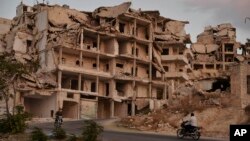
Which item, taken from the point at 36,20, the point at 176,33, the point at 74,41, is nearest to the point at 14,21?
the point at 36,20

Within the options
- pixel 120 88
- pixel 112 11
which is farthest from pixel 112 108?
pixel 112 11

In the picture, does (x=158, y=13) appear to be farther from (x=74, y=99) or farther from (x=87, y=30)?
(x=74, y=99)

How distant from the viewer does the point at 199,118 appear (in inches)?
1705

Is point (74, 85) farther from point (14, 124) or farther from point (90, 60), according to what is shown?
point (14, 124)

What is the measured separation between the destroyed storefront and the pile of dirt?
1361cm

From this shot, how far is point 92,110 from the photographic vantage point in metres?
60.4

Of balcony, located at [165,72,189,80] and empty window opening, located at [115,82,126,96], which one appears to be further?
balcony, located at [165,72,189,80]

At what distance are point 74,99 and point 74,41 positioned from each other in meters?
8.05

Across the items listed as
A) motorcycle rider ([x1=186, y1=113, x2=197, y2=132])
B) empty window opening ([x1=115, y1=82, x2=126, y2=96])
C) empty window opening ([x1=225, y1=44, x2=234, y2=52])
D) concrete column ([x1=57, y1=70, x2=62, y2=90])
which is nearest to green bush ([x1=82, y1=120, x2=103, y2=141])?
motorcycle rider ([x1=186, y1=113, x2=197, y2=132])

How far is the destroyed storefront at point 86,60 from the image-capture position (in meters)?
58.1

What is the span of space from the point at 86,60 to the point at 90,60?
0.67 meters

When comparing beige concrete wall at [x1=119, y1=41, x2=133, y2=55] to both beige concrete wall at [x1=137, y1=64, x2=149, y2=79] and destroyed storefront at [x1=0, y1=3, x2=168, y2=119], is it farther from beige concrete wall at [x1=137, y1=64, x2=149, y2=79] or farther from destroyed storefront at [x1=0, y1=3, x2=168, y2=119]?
beige concrete wall at [x1=137, y1=64, x2=149, y2=79]

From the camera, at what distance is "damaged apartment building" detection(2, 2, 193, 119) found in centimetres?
5819

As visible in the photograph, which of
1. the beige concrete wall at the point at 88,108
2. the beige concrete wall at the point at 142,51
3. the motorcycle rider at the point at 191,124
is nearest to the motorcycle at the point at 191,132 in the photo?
the motorcycle rider at the point at 191,124
